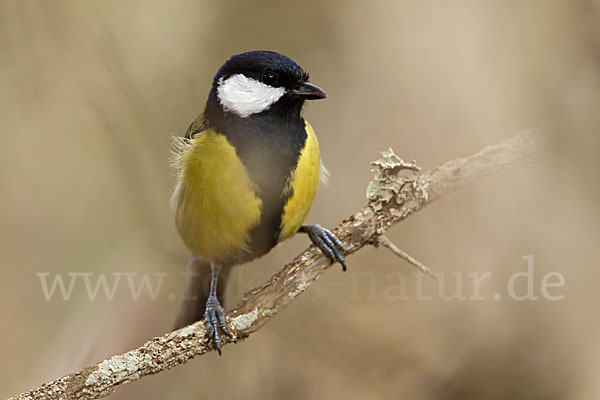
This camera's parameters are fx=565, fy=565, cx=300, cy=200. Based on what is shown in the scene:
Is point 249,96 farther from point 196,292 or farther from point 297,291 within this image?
point 196,292

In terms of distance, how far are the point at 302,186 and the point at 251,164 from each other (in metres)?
0.21

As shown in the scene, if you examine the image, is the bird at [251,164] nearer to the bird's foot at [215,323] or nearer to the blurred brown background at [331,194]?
the bird's foot at [215,323]

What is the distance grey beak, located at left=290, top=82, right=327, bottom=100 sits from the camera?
84.3 inches

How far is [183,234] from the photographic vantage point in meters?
2.38

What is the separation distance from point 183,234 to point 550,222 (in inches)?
56.1

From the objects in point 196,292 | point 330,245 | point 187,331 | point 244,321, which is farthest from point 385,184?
point 196,292

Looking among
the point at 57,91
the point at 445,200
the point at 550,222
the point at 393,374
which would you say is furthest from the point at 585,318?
the point at 57,91

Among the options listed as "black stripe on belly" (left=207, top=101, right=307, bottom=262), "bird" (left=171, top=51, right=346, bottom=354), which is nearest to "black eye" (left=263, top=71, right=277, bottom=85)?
"bird" (left=171, top=51, right=346, bottom=354)

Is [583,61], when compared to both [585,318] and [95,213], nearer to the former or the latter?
[585,318]

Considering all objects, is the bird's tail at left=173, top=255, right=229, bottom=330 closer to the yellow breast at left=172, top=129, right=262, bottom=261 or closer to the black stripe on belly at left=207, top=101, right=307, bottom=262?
the yellow breast at left=172, top=129, right=262, bottom=261

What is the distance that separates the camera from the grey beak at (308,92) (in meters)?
2.14

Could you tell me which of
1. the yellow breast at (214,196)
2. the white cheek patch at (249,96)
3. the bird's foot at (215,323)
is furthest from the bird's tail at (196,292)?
the white cheek patch at (249,96)

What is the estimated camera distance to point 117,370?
170cm

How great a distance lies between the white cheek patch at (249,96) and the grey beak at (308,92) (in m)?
0.06
